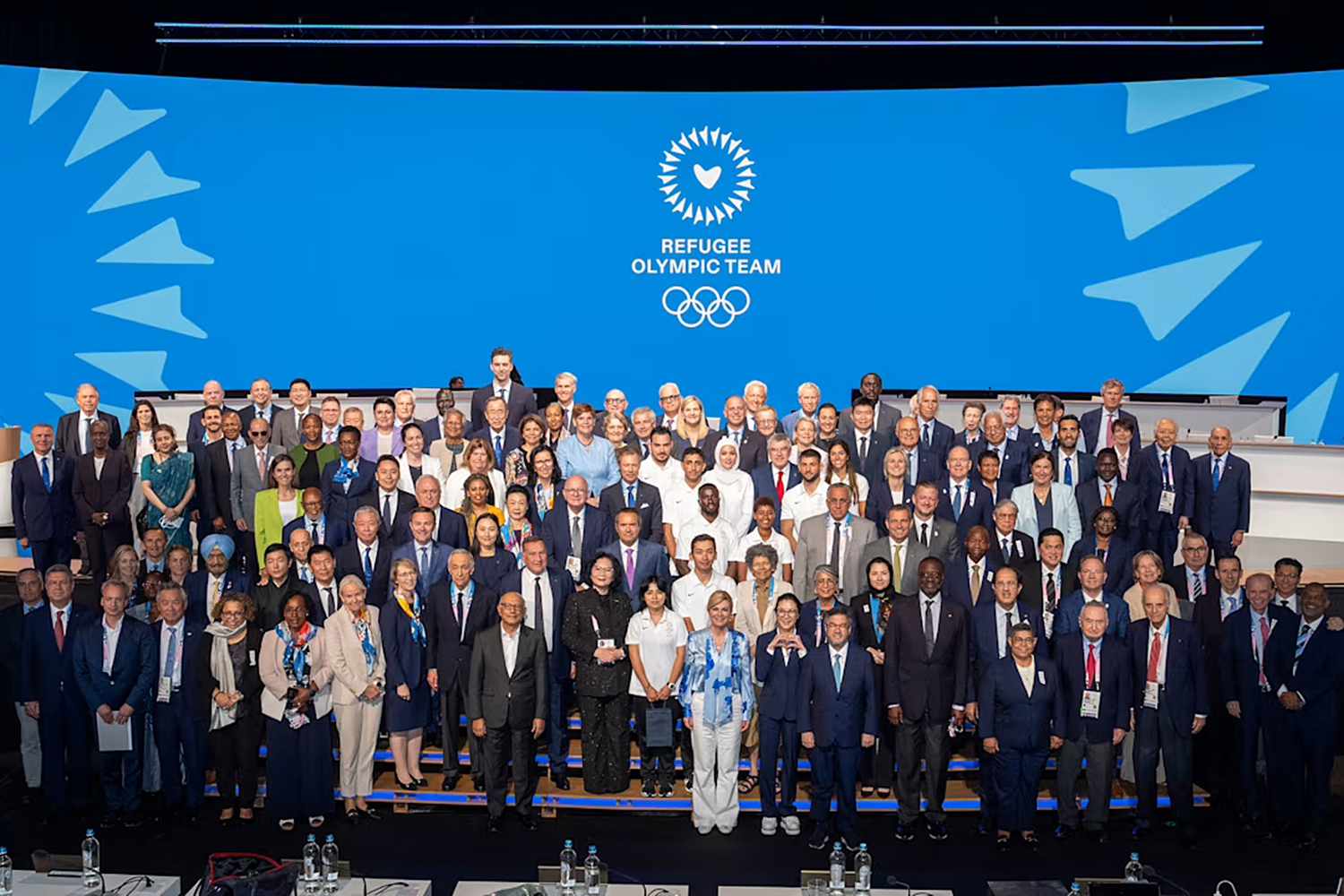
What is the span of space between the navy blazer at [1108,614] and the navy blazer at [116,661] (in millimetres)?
5374

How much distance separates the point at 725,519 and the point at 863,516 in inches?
35.6

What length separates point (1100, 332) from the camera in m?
14.5

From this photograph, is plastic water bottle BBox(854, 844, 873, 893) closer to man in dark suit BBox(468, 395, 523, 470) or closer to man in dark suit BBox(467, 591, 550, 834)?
man in dark suit BBox(467, 591, 550, 834)

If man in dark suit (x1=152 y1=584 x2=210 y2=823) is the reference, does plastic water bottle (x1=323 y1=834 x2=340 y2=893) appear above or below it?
below

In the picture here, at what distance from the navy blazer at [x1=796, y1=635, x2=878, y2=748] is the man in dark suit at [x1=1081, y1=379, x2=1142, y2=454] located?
3.33 meters

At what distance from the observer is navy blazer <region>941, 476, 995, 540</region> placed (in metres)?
9.46

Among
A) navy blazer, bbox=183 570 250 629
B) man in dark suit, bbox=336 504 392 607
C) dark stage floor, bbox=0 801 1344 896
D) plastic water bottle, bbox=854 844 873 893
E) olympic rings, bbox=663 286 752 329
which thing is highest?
olympic rings, bbox=663 286 752 329

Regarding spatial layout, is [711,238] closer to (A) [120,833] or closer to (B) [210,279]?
(B) [210,279]

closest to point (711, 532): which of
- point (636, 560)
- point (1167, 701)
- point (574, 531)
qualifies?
point (636, 560)

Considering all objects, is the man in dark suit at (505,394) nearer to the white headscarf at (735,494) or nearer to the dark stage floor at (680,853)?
the white headscarf at (735,494)

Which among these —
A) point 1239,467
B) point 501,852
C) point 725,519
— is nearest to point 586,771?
point 501,852

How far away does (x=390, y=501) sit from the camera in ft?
31.1

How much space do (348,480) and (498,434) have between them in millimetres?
1160

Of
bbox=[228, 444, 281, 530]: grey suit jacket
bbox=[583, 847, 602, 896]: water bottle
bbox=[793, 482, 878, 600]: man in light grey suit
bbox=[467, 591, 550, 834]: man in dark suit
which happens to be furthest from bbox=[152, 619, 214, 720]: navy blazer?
bbox=[793, 482, 878, 600]: man in light grey suit
